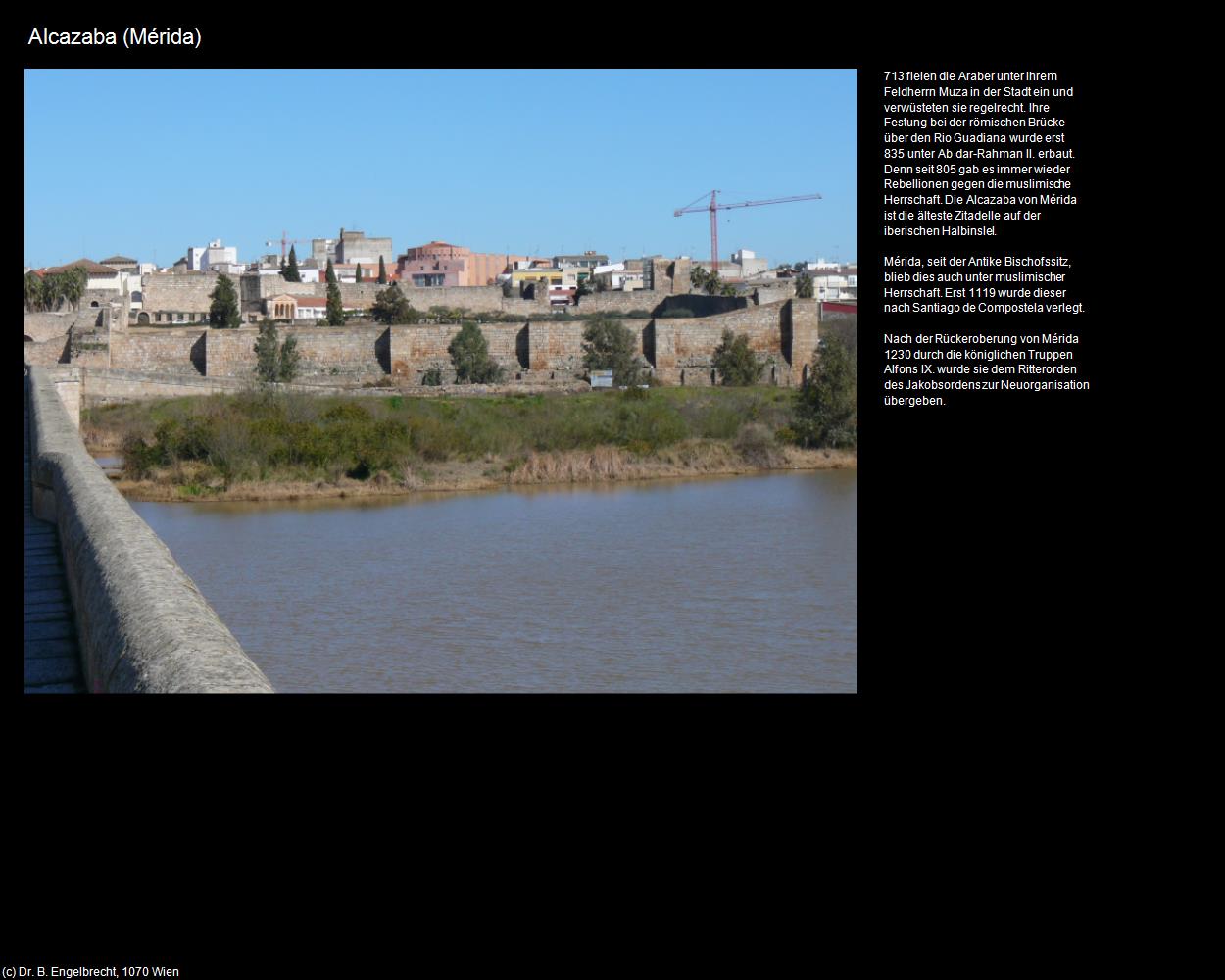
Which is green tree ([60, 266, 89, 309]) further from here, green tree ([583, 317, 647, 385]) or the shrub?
the shrub

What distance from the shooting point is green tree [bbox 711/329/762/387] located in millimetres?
25062

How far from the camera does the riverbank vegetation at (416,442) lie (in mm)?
14898

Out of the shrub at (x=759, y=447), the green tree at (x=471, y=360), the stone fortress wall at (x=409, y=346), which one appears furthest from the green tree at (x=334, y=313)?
the shrub at (x=759, y=447)

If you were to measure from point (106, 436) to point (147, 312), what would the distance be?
53.9 feet

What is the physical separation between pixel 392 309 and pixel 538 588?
67.9 ft

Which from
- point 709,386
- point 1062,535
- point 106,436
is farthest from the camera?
point 709,386

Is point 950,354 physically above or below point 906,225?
below

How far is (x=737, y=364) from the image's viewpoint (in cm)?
2514

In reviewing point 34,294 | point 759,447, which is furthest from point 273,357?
point 759,447

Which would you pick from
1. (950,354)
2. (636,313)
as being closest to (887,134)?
(950,354)

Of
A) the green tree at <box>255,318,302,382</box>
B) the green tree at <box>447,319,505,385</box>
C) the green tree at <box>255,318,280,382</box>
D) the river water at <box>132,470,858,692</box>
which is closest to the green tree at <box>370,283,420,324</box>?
the green tree at <box>447,319,505,385</box>

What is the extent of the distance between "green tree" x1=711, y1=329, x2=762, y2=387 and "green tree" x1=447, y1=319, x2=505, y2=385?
12.3 feet
